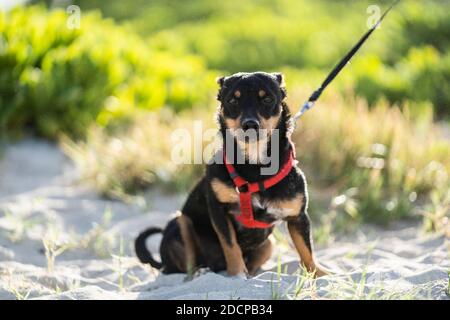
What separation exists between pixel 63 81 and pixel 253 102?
15.1ft

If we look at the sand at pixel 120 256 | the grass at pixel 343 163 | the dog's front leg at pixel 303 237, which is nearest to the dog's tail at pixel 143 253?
the sand at pixel 120 256

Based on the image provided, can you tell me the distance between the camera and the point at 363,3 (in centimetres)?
1947

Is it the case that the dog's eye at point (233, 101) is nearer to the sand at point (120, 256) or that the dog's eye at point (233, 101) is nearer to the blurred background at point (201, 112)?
the sand at point (120, 256)

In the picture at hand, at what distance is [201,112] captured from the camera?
7.34 meters

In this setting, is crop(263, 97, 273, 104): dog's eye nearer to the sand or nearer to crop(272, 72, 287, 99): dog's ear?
crop(272, 72, 287, 99): dog's ear

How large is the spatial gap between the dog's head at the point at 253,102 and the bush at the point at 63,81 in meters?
4.24

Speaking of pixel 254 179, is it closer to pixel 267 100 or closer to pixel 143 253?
pixel 267 100

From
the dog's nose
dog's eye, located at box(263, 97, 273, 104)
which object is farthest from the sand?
dog's eye, located at box(263, 97, 273, 104)

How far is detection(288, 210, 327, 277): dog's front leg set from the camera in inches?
146

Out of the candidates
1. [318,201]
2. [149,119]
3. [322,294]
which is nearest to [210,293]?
[322,294]

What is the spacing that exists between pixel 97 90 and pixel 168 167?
6.09ft

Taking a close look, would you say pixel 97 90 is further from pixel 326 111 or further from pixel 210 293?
pixel 210 293

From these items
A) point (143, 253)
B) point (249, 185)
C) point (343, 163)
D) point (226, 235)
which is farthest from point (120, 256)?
point (343, 163)

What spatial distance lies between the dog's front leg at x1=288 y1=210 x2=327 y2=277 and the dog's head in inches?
19.6
